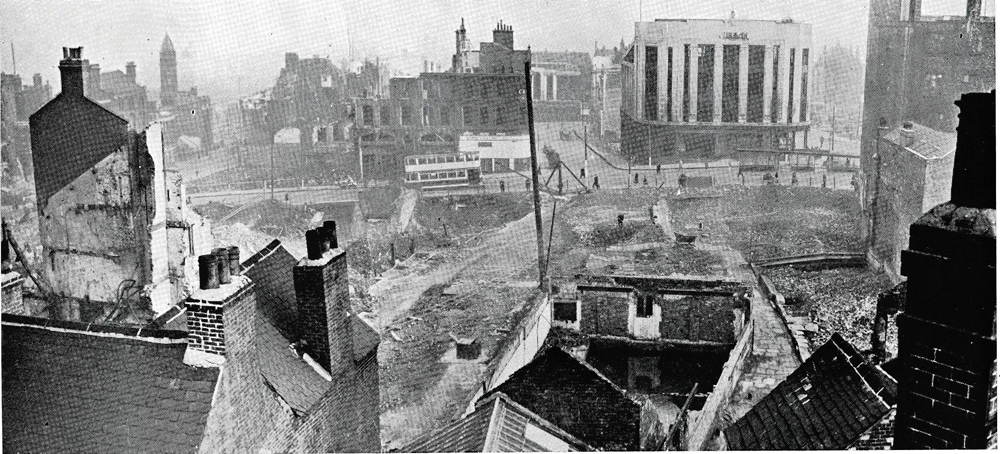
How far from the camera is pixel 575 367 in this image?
7.98m

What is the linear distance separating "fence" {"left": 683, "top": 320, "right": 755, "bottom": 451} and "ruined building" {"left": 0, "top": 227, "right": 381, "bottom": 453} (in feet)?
15.9

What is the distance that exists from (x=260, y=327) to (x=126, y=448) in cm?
182

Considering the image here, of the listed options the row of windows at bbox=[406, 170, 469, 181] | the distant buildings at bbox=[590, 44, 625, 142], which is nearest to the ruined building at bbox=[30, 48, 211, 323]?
the row of windows at bbox=[406, 170, 469, 181]

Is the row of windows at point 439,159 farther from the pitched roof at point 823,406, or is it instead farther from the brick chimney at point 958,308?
the brick chimney at point 958,308

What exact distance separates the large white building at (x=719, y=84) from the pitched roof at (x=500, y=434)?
21.7m

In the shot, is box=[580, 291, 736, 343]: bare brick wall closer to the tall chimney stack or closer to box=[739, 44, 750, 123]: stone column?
the tall chimney stack

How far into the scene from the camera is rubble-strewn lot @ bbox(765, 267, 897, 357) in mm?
16141

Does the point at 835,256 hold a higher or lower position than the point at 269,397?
lower

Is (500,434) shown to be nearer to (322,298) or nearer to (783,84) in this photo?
(322,298)

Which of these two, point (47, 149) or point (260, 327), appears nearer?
point (260, 327)

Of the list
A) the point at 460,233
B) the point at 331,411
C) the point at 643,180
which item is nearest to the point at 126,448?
the point at 331,411

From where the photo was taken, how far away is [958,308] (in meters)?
3.54

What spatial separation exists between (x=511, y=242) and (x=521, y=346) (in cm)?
822

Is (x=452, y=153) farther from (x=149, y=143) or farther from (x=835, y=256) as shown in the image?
(x=149, y=143)
